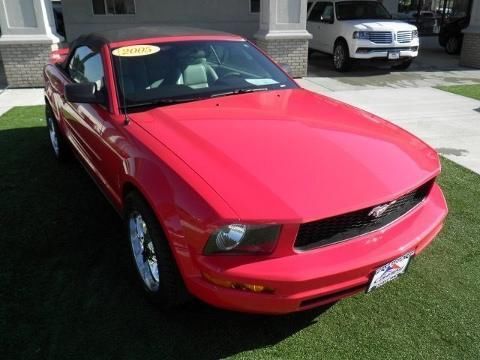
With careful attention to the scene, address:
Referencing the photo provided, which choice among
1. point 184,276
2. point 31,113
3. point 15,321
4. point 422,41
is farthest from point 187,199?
point 422,41

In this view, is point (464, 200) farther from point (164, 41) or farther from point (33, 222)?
point (33, 222)

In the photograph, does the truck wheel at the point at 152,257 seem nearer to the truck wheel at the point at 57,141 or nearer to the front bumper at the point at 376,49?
the truck wheel at the point at 57,141

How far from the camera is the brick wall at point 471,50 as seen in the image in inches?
467

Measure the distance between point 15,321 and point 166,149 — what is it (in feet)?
4.47

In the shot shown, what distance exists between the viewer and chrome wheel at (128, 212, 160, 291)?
2.67m

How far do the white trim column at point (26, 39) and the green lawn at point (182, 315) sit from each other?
647 cm

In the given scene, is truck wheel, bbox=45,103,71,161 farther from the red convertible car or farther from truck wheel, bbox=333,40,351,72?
truck wheel, bbox=333,40,351,72

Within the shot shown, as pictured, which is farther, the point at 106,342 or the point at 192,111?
the point at 192,111

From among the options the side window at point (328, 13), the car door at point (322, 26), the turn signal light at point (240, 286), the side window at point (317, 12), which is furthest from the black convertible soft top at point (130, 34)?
the side window at point (317, 12)

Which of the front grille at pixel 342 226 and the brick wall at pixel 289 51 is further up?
the front grille at pixel 342 226

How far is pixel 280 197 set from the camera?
2105mm

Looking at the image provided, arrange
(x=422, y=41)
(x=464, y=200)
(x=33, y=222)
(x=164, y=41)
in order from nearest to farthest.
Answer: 1. (x=164, y=41)
2. (x=33, y=222)
3. (x=464, y=200)
4. (x=422, y=41)

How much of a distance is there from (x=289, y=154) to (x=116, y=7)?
13.7 metres

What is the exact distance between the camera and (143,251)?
2.81 metres
